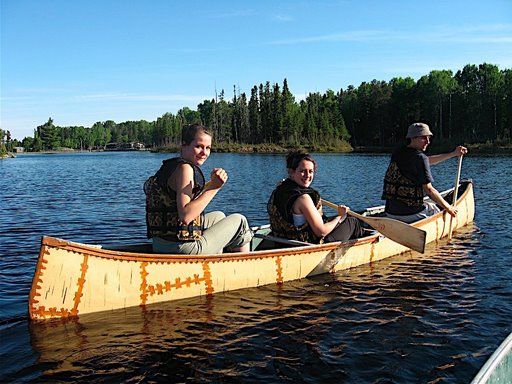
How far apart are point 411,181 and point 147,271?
5.11 metres

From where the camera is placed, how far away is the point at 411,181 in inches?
357

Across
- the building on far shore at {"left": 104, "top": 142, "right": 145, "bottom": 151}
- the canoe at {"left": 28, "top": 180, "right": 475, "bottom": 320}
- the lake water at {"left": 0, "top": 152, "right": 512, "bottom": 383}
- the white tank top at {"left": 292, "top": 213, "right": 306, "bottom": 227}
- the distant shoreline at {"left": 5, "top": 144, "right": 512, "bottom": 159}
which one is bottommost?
the lake water at {"left": 0, "top": 152, "right": 512, "bottom": 383}

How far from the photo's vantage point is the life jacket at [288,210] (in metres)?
6.95

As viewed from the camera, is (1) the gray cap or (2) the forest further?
(2) the forest

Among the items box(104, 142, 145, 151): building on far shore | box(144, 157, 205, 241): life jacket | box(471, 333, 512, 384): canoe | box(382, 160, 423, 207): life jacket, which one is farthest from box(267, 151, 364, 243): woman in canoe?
box(104, 142, 145, 151): building on far shore

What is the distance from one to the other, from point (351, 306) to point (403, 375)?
191 centimetres

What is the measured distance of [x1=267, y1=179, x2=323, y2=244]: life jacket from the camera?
695 centimetres

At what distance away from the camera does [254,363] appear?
4922mm

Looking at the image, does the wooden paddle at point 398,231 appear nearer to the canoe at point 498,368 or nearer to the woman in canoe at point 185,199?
the woman in canoe at point 185,199

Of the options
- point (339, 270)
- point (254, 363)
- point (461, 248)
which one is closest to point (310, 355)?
point (254, 363)

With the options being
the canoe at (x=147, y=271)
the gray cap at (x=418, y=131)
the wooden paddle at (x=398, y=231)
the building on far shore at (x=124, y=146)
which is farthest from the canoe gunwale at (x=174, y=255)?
the building on far shore at (x=124, y=146)

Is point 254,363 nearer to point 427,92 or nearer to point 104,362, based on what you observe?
point 104,362

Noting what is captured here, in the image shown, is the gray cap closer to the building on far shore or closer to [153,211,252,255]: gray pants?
[153,211,252,255]: gray pants

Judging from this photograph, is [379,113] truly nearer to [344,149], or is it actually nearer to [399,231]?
[344,149]
